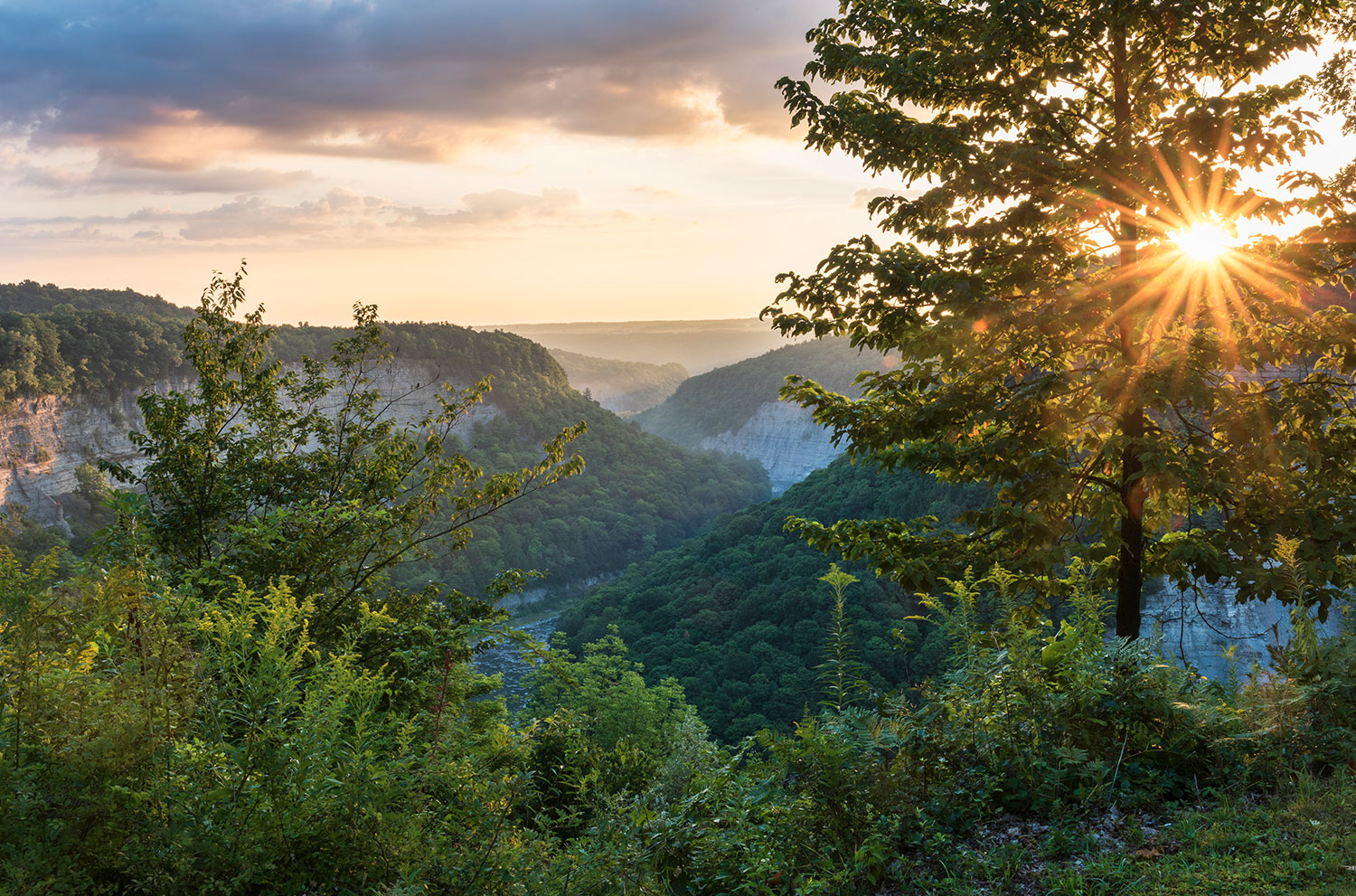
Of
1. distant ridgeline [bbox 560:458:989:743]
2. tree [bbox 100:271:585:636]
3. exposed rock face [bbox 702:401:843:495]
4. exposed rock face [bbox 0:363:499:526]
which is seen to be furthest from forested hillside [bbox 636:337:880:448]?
tree [bbox 100:271:585:636]

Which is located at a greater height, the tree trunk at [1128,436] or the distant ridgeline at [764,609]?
the tree trunk at [1128,436]

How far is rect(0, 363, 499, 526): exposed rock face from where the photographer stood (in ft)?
185

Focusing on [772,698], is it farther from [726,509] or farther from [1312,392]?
[726,509]

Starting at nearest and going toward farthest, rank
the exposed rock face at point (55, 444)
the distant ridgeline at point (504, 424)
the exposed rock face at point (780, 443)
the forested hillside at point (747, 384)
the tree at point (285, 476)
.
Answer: the tree at point (285, 476), the exposed rock face at point (55, 444), the distant ridgeline at point (504, 424), the exposed rock face at point (780, 443), the forested hillside at point (747, 384)

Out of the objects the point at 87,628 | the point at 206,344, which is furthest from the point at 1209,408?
the point at 206,344

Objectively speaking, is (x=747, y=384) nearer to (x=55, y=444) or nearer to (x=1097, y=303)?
(x=55, y=444)

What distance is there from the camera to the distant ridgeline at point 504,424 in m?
65.4

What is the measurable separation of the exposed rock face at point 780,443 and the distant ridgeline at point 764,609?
7918cm

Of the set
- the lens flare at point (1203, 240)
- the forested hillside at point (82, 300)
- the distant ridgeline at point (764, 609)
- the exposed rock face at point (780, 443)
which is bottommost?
the distant ridgeline at point (764, 609)

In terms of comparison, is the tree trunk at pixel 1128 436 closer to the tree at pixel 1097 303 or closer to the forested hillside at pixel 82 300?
the tree at pixel 1097 303

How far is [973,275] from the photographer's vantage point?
729 cm

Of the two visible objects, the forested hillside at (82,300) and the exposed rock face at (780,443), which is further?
the exposed rock face at (780,443)

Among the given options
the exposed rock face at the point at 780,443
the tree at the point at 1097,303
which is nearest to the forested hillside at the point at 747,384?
the exposed rock face at the point at 780,443

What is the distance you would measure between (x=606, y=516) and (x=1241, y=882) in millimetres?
102261
